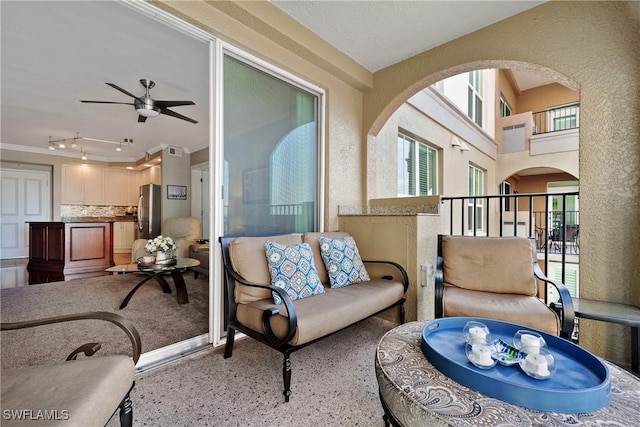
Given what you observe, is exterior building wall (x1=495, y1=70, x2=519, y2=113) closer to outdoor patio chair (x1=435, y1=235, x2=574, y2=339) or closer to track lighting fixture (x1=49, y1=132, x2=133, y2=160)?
outdoor patio chair (x1=435, y1=235, x2=574, y2=339)

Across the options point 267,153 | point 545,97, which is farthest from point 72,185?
point 545,97

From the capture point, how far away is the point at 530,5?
229cm

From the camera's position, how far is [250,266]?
1990 millimetres

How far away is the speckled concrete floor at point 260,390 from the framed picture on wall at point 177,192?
17.2 ft

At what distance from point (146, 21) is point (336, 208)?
245 cm

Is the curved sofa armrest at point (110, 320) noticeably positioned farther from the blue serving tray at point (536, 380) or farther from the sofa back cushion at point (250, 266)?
the blue serving tray at point (536, 380)

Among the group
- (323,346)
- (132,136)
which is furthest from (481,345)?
(132,136)

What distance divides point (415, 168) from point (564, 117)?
26.0ft

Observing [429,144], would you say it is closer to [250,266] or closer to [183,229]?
[250,266]

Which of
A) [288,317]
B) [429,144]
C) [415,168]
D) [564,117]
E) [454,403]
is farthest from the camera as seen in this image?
[564,117]

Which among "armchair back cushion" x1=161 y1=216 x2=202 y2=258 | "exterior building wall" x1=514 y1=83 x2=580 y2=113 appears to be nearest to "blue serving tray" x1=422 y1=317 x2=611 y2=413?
"armchair back cushion" x1=161 y1=216 x2=202 y2=258

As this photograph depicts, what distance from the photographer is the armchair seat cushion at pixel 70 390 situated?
0.82 metres

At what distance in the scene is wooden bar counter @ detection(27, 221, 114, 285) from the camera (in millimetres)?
4539

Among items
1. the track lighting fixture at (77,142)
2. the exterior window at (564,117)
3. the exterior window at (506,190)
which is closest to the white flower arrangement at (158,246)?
the track lighting fixture at (77,142)
